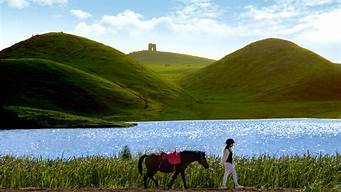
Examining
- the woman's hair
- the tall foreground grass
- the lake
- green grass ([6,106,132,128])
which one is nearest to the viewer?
the woman's hair

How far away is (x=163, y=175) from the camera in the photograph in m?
29.5

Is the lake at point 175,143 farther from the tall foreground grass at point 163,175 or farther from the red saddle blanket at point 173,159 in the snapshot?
the red saddle blanket at point 173,159

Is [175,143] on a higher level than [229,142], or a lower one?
lower

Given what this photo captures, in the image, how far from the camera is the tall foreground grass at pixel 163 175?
2942cm

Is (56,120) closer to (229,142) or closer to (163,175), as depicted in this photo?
(163,175)

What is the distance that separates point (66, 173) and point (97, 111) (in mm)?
165694

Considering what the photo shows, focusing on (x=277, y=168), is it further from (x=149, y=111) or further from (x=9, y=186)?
(x=149, y=111)

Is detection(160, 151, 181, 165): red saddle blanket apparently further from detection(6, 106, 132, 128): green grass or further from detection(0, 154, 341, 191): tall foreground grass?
detection(6, 106, 132, 128): green grass

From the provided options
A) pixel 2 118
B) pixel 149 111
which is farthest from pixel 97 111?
pixel 2 118

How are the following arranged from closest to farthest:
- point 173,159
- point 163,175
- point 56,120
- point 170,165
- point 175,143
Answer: point 173,159 < point 170,165 < point 163,175 < point 175,143 < point 56,120

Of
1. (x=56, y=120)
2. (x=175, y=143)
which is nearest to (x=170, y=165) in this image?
(x=175, y=143)

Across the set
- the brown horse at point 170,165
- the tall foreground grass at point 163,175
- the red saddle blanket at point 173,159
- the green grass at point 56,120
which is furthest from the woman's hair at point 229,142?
the green grass at point 56,120

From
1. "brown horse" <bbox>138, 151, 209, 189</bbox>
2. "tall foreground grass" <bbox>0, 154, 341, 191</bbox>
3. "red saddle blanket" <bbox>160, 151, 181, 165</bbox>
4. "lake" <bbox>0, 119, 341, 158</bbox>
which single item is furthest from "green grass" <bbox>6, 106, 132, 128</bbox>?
"red saddle blanket" <bbox>160, 151, 181, 165</bbox>

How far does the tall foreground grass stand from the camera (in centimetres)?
2942
